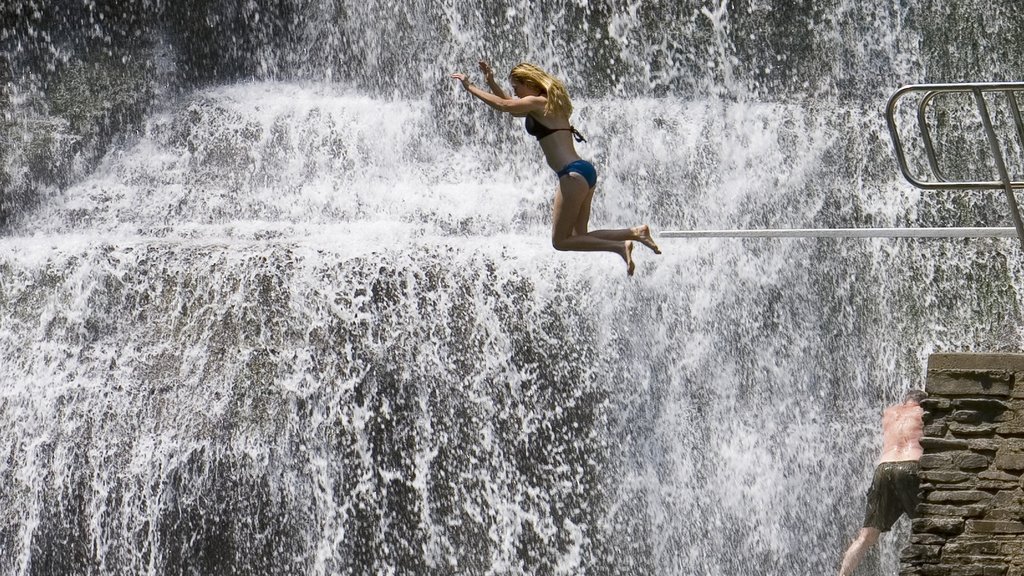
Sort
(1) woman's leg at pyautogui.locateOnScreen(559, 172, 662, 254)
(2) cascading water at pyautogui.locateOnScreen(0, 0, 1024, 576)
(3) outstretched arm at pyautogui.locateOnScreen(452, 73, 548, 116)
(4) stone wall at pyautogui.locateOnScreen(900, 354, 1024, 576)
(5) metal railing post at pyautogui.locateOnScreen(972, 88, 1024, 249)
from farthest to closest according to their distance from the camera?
(2) cascading water at pyautogui.locateOnScreen(0, 0, 1024, 576) → (1) woman's leg at pyautogui.locateOnScreen(559, 172, 662, 254) → (4) stone wall at pyautogui.locateOnScreen(900, 354, 1024, 576) → (3) outstretched arm at pyautogui.locateOnScreen(452, 73, 548, 116) → (5) metal railing post at pyautogui.locateOnScreen(972, 88, 1024, 249)

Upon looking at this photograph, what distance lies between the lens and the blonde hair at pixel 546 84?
7090 mm

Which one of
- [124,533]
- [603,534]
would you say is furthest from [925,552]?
[124,533]

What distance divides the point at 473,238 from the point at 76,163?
164 inches

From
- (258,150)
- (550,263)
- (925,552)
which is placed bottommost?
(925,552)

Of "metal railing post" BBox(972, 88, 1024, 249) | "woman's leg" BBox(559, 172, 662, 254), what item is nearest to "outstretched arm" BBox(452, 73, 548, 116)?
"woman's leg" BBox(559, 172, 662, 254)

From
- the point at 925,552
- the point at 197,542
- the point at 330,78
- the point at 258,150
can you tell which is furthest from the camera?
the point at 330,78

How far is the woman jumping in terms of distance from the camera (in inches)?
279

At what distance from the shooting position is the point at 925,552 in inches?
277

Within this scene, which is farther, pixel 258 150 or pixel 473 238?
pixel 258 150

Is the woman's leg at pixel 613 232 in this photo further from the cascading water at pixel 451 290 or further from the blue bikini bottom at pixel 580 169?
the cascading water at pixel 451 290

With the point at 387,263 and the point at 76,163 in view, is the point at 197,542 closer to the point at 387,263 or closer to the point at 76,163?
the point at 387,263

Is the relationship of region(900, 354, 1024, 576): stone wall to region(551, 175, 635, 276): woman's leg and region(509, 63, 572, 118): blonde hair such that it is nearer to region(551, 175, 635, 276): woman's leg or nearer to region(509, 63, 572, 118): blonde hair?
region(551, 175, 635, 276): woman's leg

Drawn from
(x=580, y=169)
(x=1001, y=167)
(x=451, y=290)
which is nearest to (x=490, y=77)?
(x=580, y=169)

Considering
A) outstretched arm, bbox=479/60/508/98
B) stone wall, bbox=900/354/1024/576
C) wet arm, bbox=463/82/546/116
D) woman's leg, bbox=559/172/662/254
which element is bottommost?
stone wall, bbox=900/354/1024/576
